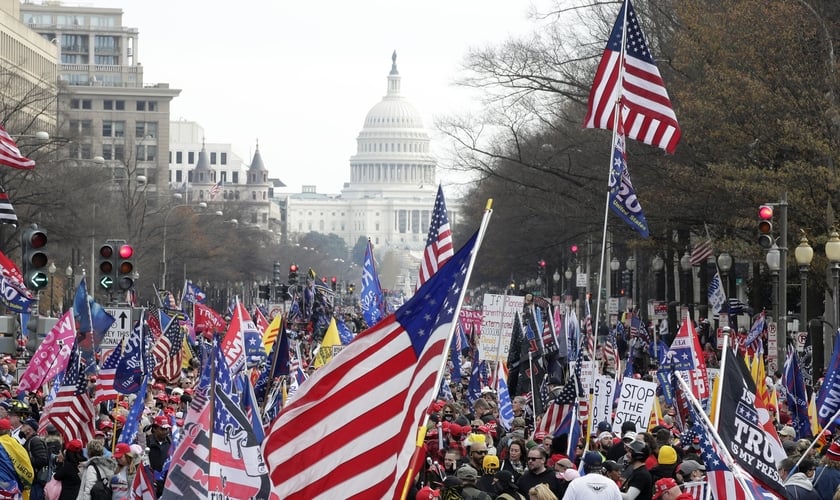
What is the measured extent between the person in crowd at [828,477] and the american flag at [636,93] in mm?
6925

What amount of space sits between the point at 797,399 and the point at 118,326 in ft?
28.5

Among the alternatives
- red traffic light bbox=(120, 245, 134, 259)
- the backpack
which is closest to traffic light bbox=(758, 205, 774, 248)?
red traffic light bbox=(120, 245, 134, 259)

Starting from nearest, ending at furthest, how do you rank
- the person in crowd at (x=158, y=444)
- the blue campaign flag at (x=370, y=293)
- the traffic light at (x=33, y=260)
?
the person in crowd at (x=158, y=444)
the traffic light at (x=33, y=260)
the blue campaign flag at (x=370, y=293)

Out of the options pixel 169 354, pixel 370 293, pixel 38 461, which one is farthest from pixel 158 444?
pixel 169 354

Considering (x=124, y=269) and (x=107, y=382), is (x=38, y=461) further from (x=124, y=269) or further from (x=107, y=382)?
(x=124, y=269)

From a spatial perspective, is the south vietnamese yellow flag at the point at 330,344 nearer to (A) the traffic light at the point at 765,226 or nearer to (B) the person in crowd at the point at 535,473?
(A) the traffic light at the point at 765,226

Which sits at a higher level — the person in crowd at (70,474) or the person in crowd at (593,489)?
the person in crowd at (593,489)

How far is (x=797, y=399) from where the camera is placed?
1997cm

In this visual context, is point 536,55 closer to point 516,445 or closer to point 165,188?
point 516,445

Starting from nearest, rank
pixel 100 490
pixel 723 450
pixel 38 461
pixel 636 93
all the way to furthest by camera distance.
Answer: pixel 723 450
pixel 100 490
pixel 38 461
pixel 636 93

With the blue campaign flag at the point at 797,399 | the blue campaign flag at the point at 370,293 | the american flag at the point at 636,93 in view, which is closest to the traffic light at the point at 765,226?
the blue campaign flag at the point at 797,399

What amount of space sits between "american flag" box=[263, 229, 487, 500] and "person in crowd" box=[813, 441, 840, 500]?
4.29 metres

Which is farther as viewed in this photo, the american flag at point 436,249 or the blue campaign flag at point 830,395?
the blue campaign flag at point 830,395

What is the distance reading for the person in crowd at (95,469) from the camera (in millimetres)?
14445
